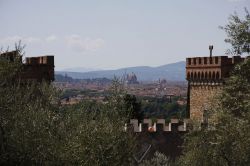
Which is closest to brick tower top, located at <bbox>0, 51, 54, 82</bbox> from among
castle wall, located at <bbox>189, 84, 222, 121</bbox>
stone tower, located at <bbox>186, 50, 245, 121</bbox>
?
stone tower, located at <bbox>186, 50, 245, 121</bbox>

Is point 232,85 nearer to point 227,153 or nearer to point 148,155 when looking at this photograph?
point 227,153

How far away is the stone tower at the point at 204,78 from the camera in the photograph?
92.4ft

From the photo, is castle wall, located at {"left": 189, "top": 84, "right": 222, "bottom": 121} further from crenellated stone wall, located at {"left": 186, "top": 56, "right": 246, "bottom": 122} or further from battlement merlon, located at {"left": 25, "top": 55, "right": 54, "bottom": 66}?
battlement merlon, located at {"left": 25, "top": 55, "right": 54, "bottom": 66}

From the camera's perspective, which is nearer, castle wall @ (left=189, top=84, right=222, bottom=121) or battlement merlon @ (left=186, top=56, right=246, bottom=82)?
battlement merlon @ (left=186, top=56, right=246, bottom=82)

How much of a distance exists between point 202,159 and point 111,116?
5384mm

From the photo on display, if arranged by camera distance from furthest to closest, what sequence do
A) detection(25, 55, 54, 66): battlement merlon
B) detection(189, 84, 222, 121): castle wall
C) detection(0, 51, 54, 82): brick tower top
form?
detection(189, 84, 222, 121): castle wall → detection(25, 55, 54, 66): battlement merlon → detection(0, 51, 54, 82): brick tower top

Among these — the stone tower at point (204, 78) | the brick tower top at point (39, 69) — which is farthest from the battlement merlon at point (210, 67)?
the brick tower top at point (39, 69)

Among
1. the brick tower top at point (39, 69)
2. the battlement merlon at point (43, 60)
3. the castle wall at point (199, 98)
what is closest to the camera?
the brick tower top at point (39, 69)

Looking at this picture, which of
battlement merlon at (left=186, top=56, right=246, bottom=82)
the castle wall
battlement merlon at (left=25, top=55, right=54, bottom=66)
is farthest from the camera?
the castle wall

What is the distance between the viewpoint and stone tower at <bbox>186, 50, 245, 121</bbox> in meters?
28.2

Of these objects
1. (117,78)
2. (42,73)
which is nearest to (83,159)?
(117,78)

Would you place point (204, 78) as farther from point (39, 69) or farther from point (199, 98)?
point (39, 69)

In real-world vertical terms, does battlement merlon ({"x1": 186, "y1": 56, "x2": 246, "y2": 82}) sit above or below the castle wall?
above

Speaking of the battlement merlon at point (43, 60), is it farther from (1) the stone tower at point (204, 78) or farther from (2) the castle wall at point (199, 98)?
(2) the castle wall at point (199, 98)
